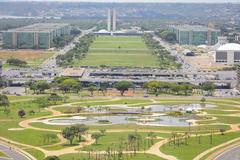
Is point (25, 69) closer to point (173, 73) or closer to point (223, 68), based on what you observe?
point (173, 73)

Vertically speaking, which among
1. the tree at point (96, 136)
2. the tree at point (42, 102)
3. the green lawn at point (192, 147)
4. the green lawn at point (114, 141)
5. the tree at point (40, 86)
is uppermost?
the tree at point (40, 86)

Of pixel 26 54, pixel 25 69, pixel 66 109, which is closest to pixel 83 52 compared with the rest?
pixel 26 54

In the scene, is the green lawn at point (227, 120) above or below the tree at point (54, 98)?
below

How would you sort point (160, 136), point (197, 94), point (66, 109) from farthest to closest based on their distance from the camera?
point (197, 94)
point (66, 109)
point (160, 136)

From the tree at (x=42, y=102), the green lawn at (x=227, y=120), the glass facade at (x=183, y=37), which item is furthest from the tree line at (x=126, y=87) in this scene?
the glass facade at (x=183, y=37)

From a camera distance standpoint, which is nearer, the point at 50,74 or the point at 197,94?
the point at 197,94

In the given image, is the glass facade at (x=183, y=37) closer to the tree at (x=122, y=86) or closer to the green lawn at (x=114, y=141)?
the tree at (x=122, y=86)

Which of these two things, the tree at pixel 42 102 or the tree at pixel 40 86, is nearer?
the tree at pixel 42 102
